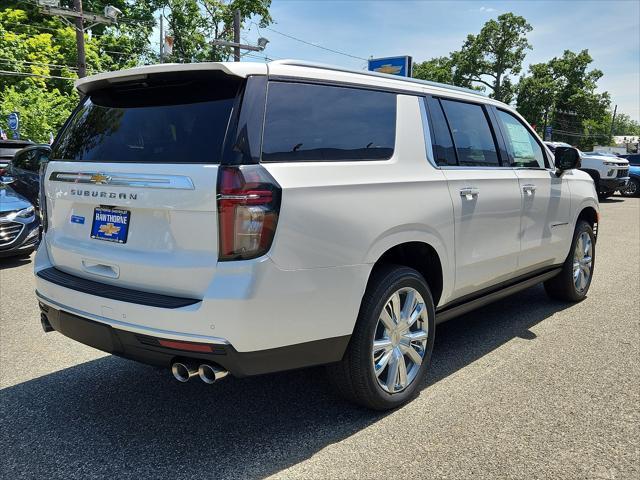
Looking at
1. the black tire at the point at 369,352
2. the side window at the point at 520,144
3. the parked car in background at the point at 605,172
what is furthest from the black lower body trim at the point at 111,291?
the parked car in background at the point at 605,172

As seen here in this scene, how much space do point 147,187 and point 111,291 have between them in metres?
0.58

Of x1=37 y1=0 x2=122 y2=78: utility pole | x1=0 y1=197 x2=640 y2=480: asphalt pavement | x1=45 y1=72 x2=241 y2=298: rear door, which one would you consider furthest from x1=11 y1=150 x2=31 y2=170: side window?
x1=37 y1=0 x2=122 y2=78: utility pole

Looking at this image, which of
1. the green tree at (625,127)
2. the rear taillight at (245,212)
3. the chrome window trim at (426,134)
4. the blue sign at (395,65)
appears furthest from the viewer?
the green tree at (625,127)

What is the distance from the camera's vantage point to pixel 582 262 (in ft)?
18.2

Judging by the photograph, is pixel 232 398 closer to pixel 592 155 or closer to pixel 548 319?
pixel 548 319

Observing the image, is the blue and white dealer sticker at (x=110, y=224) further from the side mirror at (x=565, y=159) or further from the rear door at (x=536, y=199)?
the side mirror at (x=565, y=159)

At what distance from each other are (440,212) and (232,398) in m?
1.77

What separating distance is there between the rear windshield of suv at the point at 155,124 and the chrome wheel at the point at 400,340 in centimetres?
137

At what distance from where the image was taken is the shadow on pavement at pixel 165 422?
2.68 meters

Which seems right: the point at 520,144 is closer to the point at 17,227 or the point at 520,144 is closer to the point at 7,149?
the point at 17,227

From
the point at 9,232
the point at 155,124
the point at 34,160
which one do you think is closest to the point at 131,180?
the point at 155,124

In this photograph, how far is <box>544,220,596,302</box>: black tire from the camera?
17.4 ft

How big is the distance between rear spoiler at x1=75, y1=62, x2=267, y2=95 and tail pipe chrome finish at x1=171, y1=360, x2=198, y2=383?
4.60 feet

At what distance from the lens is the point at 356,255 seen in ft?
9.14
